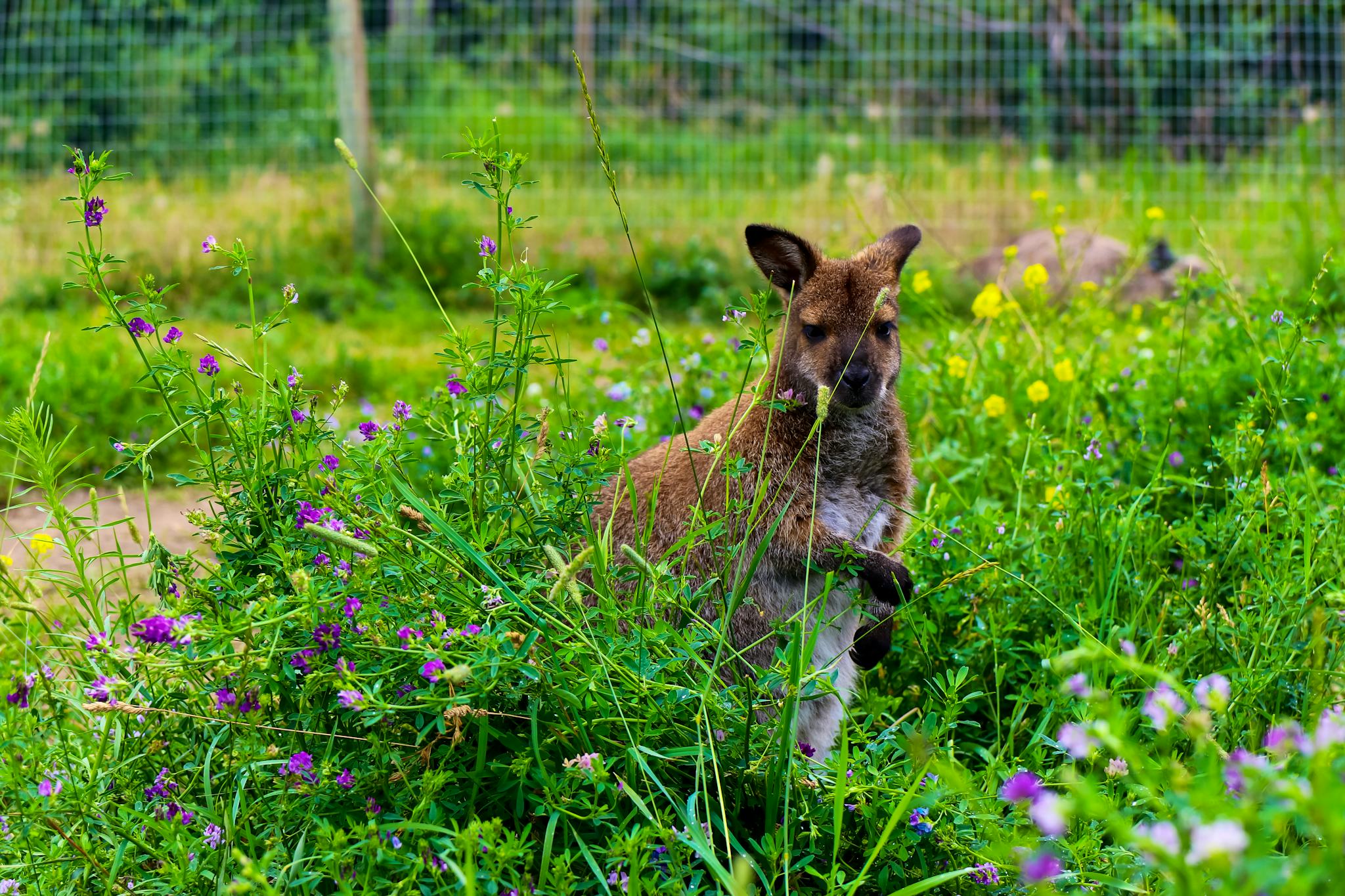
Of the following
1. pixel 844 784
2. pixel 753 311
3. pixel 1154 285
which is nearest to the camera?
pixel 844 784

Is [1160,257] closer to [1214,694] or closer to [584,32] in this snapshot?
[584,32]

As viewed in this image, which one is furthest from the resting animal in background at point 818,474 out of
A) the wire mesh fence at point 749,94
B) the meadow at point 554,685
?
the wire mesh fence at point 749,94

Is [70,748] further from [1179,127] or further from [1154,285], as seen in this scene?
[1179,127]

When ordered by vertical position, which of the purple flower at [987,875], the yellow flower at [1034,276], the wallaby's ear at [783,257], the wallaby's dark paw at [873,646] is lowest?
the purple flower at [987,875]

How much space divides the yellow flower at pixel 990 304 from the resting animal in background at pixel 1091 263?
3002 mm

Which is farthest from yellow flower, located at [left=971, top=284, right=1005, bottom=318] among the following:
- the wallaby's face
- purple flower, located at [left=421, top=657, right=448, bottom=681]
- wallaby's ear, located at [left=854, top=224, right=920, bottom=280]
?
purple flower, located at [left=421, top=657, right=448, bottom=681]

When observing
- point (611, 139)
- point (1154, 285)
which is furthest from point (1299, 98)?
point (611, 139)

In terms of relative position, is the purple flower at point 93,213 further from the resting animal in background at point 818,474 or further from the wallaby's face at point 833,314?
the wallaby's face at point 833,314

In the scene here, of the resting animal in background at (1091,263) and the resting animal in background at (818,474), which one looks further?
the resting animal in background at (1091,263)

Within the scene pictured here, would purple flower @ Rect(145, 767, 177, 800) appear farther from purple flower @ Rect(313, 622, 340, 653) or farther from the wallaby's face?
the wallaby's face

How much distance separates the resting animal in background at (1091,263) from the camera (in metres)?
7.55

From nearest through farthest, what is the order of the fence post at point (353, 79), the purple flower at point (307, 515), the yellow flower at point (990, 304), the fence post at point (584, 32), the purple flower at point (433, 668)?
the purple flower at point (433, 668) < the purple flower at point (307, 515) < the yellow flower at point (990, 304) < the fence post at point (353, 79) < the fence post at point (584, 32)

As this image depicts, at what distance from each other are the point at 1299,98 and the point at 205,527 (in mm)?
8436

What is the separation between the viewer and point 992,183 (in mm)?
8562
